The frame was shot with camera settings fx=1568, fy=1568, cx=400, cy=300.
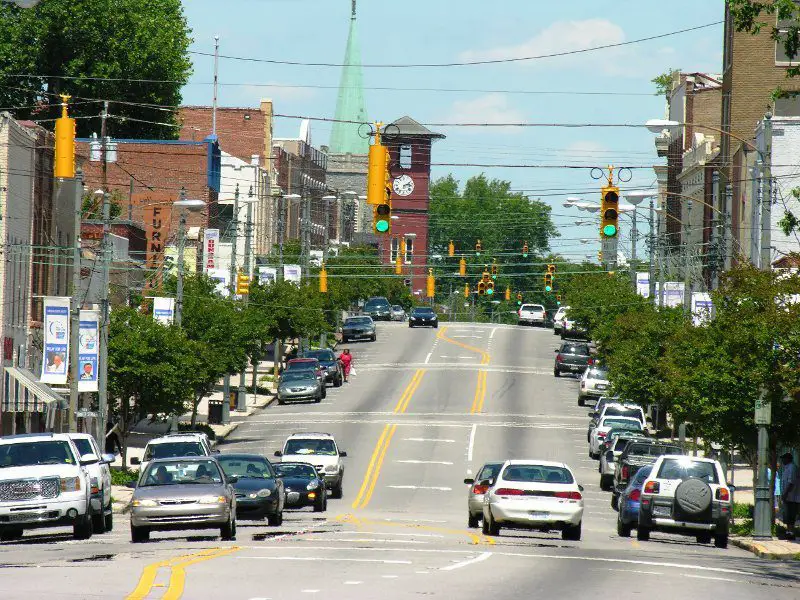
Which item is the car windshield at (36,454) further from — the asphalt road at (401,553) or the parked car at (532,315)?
the parked car at (532,315)

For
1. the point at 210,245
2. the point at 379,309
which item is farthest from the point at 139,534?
the point at 379,309

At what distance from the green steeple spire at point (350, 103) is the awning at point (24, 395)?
463ft

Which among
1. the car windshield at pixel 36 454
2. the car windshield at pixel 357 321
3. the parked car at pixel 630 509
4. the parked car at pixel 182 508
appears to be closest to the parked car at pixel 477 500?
the parked car at pixel 630 509

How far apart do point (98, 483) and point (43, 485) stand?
198 centimetres

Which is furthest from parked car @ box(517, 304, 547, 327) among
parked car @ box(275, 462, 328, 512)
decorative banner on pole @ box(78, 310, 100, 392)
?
parked car @ box(275, 462, 328, 512)

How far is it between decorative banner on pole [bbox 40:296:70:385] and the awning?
5.86 ft

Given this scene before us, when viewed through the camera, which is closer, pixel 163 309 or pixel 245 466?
pixel 245 466

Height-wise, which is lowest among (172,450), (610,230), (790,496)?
(172,450)

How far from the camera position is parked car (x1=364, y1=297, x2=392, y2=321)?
127562mm

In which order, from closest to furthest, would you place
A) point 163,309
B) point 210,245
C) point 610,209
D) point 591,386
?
point 610,209, point 163,309, point 591,386, point 210,245

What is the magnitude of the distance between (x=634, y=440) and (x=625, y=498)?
435 inches

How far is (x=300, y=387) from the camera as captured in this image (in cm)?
7300

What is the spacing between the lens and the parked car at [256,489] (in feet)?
99.3

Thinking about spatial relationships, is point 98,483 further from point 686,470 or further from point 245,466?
point 686,470
